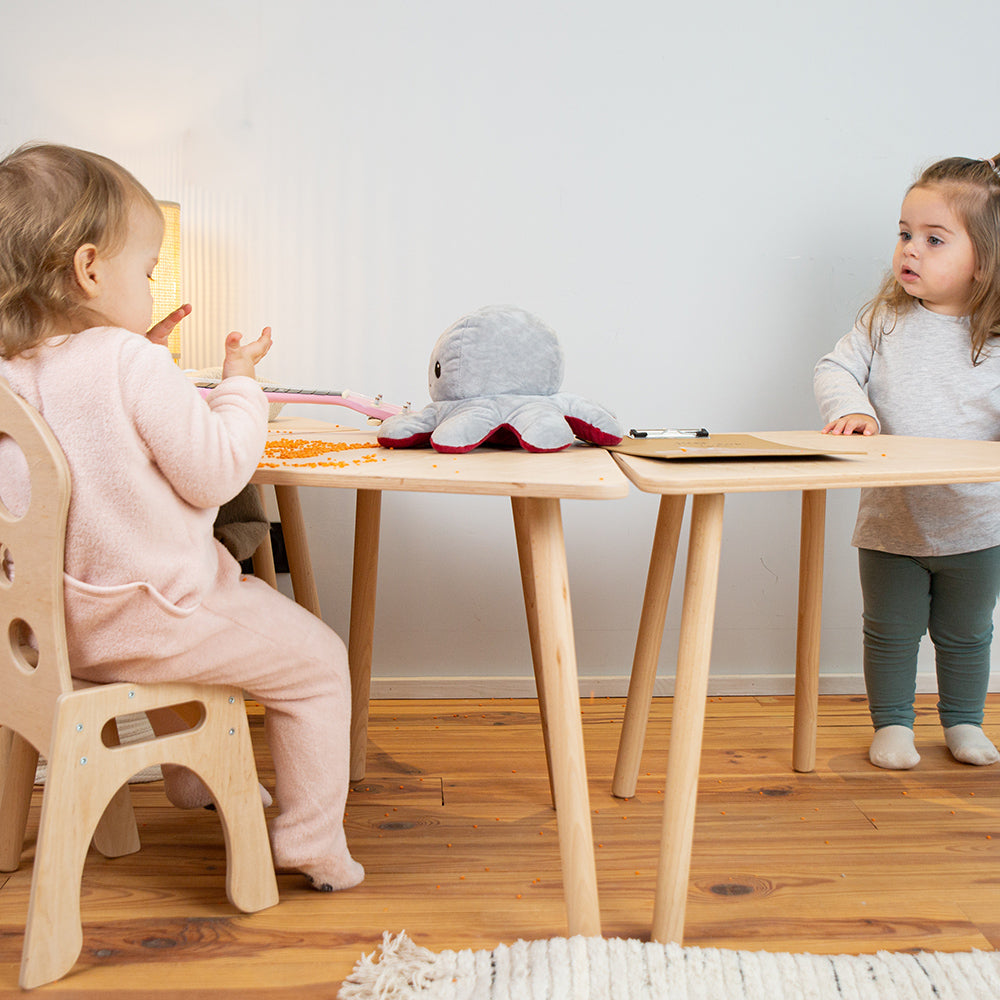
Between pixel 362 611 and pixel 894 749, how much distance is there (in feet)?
2.73

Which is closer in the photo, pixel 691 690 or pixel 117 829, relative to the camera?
pixel 691 690

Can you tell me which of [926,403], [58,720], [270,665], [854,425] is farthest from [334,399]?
[926,403]

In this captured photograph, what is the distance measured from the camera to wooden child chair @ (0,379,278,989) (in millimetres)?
849

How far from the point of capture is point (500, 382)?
1.10 metres

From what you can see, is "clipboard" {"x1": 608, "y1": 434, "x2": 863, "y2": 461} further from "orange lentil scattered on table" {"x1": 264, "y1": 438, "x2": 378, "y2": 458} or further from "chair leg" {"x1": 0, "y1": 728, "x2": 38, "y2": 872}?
"chair leg" {"x1": 0, "y1": 728, "x2": 38, "y2": 872}

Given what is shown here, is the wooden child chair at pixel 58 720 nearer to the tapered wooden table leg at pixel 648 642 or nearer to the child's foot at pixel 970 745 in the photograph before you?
the tapered wooden table leg at pixel 648 642

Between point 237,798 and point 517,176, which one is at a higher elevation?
point 517,176

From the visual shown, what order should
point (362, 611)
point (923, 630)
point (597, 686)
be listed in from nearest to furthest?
point (362, 611) → point (923, 630) → point (597, 686)

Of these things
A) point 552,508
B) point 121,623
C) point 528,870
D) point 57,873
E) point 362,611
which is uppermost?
point 552,508

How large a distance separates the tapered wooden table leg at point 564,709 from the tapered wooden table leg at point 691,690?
3.2 inches

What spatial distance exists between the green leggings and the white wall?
30 centimetres

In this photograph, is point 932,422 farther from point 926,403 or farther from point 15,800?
point 15,800

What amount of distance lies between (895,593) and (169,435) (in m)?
1.16

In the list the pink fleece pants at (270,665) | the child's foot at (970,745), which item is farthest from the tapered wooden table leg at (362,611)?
the child's foot at (970,745)
